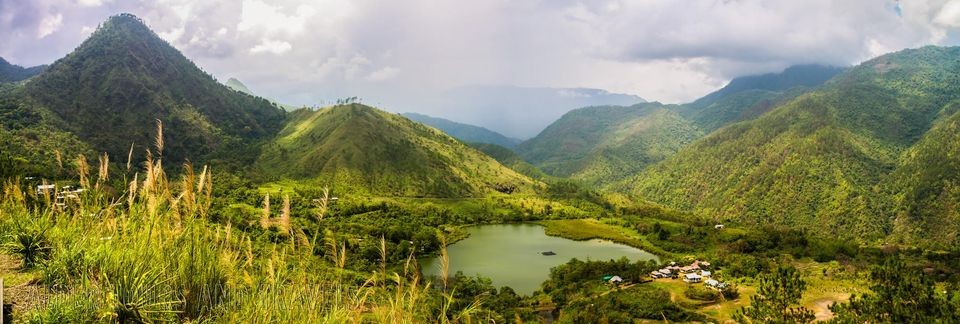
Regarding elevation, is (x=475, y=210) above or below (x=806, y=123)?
below

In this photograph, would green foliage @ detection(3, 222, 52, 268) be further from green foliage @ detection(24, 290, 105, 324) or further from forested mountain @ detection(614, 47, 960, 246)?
forested mountain @ detection(614, 47, 960, 246)

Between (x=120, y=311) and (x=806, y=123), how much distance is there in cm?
21547

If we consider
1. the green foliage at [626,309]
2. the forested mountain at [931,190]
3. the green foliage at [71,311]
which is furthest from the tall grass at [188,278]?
the forested mountain at [931,190]

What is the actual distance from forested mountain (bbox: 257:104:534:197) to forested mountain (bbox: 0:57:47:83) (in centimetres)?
9213

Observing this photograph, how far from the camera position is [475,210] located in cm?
10412

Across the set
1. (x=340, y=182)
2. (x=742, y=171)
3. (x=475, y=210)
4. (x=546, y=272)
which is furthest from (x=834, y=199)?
(x=340, y=182)

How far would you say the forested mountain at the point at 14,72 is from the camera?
16638cm

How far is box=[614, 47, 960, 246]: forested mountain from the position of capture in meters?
127

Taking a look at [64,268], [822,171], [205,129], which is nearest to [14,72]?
[205,129]

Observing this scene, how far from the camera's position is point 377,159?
128m

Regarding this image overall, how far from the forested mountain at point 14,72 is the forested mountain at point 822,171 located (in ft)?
739

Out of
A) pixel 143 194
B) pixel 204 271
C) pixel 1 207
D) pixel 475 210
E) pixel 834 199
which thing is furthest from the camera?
pixel 834 199

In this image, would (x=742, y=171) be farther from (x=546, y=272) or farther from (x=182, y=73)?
(x=182, y=73)

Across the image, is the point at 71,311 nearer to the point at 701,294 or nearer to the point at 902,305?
the point at 902,305
